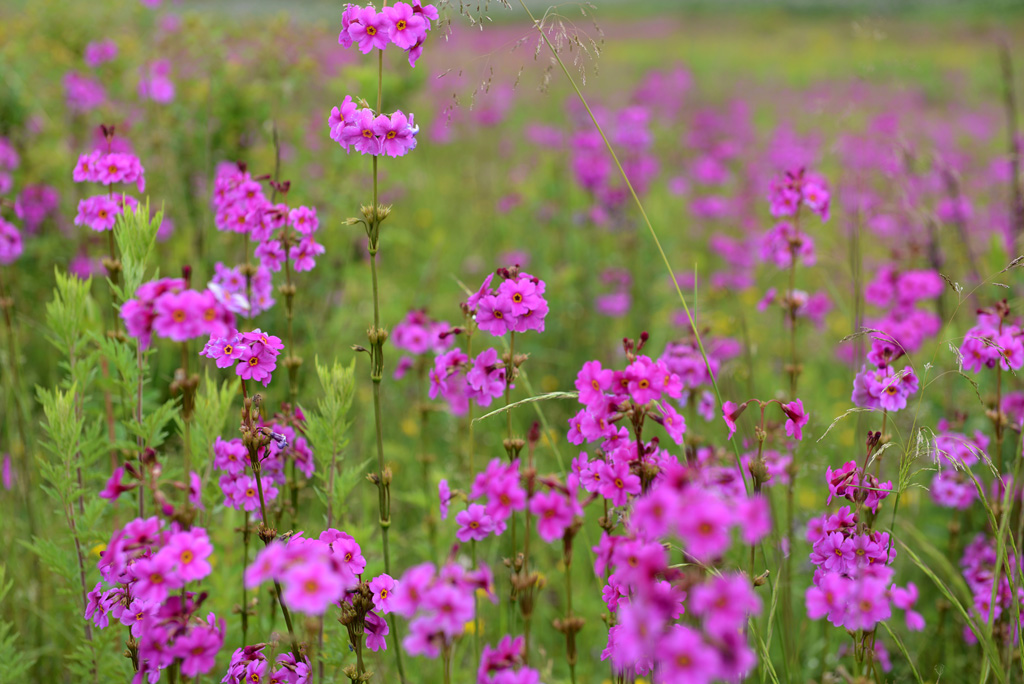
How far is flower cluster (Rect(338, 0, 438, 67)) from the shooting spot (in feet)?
6.23

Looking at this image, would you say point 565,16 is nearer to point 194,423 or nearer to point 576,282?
point 194,423

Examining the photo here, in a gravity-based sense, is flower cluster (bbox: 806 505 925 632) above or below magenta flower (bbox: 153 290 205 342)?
below

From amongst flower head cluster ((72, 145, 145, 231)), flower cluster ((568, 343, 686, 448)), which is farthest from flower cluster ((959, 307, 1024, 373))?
flower head cluster ((72, 145, 145, 231))

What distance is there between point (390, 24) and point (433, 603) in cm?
147

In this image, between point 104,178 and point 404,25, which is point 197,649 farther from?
point 104,178

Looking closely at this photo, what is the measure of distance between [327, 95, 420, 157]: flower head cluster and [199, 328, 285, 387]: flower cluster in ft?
1.81

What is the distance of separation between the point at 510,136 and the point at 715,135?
11.5 feet

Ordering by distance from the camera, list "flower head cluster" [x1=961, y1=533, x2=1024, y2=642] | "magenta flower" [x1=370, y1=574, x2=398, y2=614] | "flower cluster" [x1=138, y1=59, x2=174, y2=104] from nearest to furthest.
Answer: "magenta flower" [x1=370, y1=574, x2=398, y2=614], "flower head cluster" [x1=961, y1=533, x2=1024, y2=642], "flower cluster" [x1=138, y1=59, x2=174, y2=104]

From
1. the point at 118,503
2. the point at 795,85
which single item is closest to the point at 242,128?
the point at 118,503

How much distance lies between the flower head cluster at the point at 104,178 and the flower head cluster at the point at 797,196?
2409 millimetres

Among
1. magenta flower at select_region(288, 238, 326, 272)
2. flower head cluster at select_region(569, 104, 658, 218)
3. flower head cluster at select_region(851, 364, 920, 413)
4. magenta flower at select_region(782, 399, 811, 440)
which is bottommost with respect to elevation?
magenta flower at select_region(782, 399, 811, 440)

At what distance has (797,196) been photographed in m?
2.97

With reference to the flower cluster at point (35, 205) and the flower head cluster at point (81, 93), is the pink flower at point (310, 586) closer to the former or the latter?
the flower cluster at point (35, 205)

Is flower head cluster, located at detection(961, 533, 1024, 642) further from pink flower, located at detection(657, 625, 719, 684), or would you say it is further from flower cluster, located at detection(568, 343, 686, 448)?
pink flower, located at detection(657, 625, 719, 684)
